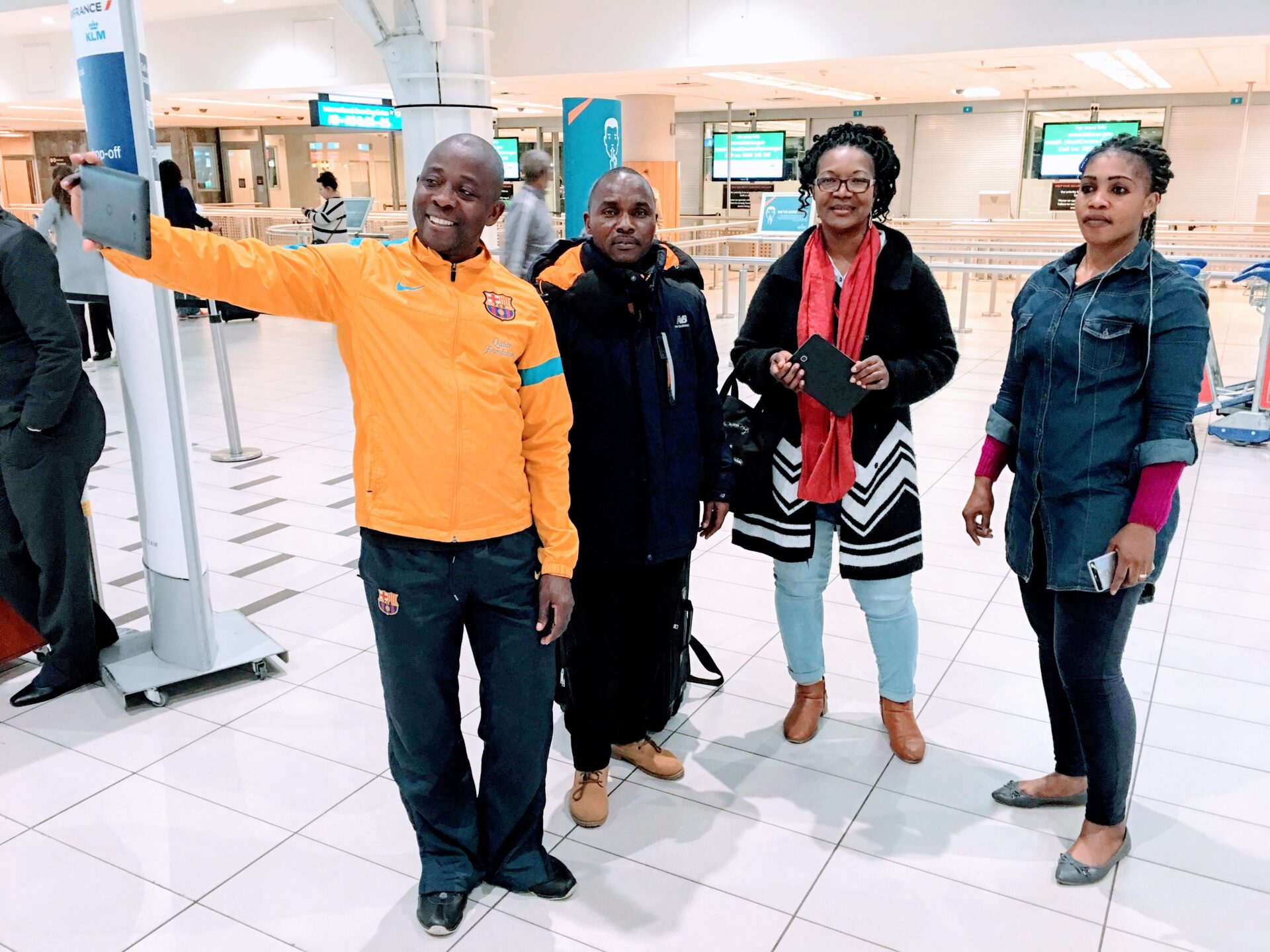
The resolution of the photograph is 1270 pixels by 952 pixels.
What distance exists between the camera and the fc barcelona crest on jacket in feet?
6.33

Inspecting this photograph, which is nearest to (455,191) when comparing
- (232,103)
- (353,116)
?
(353,116)

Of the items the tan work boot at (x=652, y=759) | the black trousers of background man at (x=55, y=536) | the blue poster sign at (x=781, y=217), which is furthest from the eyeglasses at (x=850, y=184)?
the blue poster sign at (x=781, y=217)

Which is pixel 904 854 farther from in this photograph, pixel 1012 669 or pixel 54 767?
pixel 54 767

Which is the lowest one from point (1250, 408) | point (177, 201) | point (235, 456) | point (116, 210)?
point (235, 456)

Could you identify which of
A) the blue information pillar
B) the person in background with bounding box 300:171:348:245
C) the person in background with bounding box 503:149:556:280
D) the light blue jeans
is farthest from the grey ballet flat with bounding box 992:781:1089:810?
the person in background with bounding box 300:171:348:245

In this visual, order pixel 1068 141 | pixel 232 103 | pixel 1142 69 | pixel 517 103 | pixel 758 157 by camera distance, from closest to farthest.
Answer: pixel 1142 69
pixel 232 103
pixel 1068 141
pixel 517 103
pixel 758 157

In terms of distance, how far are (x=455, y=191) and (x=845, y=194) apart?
3.40 ft

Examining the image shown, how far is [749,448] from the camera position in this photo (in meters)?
2.66

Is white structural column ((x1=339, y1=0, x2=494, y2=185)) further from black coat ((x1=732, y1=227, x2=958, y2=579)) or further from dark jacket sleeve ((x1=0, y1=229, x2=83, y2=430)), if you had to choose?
black coat ((x1=732, y1=227, x2=958, y2=579))

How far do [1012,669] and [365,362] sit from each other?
7.86 feet

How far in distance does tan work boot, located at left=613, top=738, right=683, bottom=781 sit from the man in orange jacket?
1.79ft

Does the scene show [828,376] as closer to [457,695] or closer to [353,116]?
[457,695]

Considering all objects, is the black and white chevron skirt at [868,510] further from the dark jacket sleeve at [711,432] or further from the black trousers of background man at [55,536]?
the black trousers of background man at [55,536]

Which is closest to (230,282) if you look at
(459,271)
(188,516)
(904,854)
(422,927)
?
(459,271)
